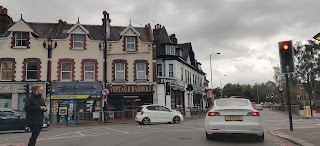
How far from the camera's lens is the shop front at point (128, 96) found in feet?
98.3

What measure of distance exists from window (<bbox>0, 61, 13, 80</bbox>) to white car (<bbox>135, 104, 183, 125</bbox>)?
546 inches

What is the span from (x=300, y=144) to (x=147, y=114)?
13868mm

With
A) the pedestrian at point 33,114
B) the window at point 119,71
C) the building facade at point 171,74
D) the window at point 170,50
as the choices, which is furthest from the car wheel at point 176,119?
the pedestrian at point 33,114

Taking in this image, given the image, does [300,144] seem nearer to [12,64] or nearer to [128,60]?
[128,60]

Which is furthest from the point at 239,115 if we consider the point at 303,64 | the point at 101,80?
the point at 303,64

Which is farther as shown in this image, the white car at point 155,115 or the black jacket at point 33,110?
the white car at point 155,115

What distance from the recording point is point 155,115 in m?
22.3

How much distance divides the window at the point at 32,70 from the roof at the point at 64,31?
3.27m

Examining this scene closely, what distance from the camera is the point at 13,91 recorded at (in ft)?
91.5

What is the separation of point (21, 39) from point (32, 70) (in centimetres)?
319

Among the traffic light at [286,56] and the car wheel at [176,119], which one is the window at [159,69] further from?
the traffic light at [286,56]

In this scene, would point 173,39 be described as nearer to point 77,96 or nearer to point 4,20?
point 77,96

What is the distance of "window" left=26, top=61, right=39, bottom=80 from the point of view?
2883 centimetres

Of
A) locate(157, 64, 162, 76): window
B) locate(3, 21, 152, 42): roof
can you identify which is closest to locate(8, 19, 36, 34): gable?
locate(3, 21, 152, 42): roof
